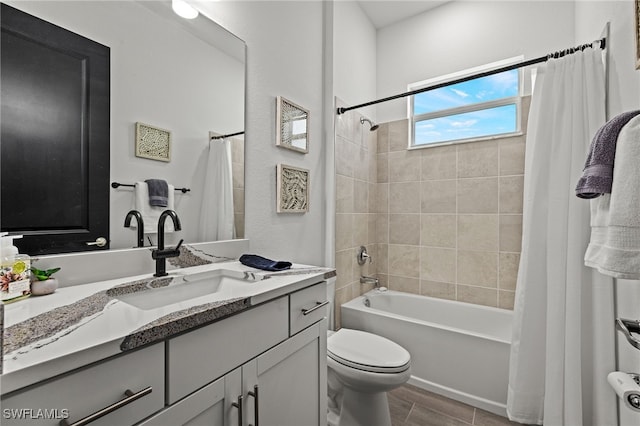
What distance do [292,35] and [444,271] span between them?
2.17 metres

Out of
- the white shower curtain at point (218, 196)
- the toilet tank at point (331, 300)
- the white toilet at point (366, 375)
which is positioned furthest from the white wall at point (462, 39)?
the white toilet at point (366, 375)

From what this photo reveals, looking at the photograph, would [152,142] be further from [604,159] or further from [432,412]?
[432,412]

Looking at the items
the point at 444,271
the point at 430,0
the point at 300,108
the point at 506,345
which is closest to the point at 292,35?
the point at 300,108

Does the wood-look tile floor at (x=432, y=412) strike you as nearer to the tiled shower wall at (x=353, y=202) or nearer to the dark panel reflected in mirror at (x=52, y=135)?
the tiled shower wall at (x=353, y=202)

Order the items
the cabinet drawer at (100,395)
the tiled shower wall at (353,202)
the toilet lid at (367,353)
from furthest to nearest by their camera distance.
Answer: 1. the tiled shower wall at (353,202)
2. the toilet lid at (367,353)
3. the cabinet drawer at (100,395)

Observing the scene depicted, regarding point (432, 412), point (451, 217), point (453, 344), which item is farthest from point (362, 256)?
point (432, 412)

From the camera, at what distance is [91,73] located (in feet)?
3.19

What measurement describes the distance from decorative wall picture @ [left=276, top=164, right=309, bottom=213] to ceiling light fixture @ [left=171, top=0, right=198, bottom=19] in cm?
81

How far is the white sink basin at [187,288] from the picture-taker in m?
0.93

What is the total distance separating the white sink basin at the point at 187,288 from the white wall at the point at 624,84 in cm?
151

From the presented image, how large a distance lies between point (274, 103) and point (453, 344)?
1.87m

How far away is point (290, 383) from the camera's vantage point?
1.02 m

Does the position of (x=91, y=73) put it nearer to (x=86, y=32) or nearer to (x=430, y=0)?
(x=86, y=32)

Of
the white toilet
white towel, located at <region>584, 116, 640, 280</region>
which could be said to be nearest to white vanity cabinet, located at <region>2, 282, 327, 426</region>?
the white toilet
